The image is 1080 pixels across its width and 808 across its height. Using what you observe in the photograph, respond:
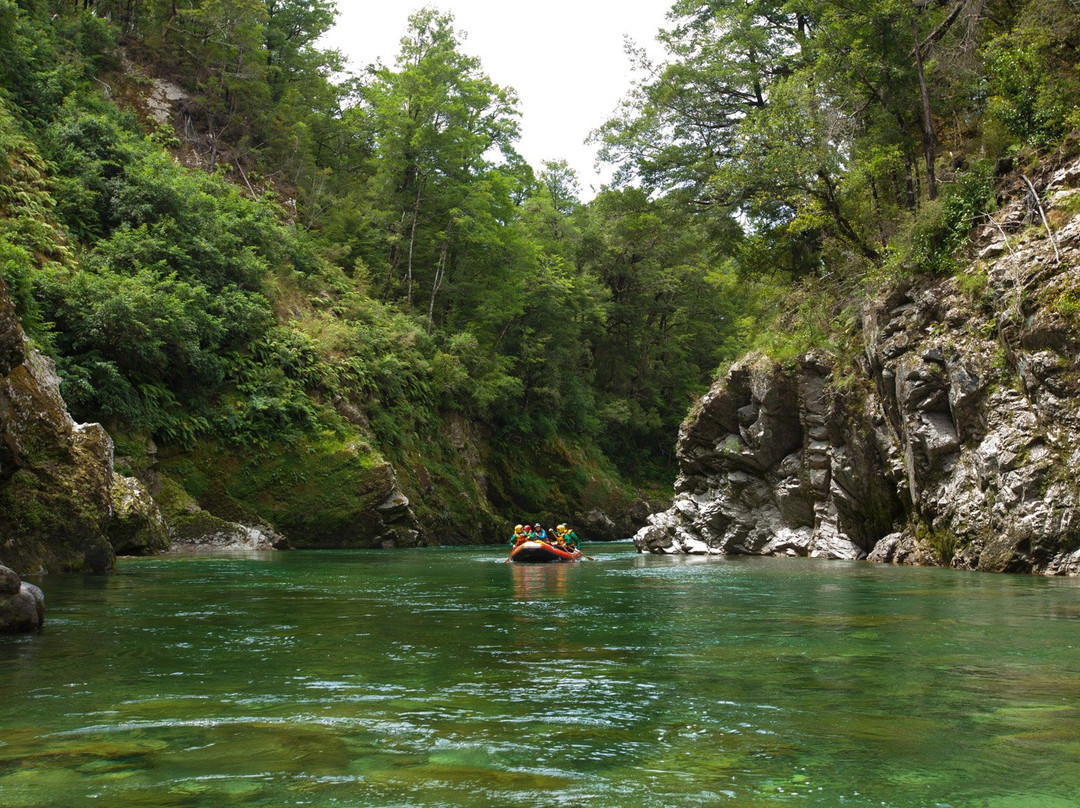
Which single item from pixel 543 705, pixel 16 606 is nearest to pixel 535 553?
pixel 16 606

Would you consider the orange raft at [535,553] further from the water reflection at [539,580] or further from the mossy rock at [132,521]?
the mossy rock at [132,521]

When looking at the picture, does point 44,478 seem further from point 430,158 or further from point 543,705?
point 430,158

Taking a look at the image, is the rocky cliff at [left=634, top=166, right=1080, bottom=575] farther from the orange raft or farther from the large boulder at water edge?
the large boulder at water edge

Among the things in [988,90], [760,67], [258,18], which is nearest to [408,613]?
[988,90]

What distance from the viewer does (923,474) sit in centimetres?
1587

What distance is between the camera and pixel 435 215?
122 feet

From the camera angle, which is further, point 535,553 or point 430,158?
point 430,158

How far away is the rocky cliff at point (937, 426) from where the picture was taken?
1271cm

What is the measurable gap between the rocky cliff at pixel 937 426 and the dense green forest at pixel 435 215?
126 centimetres

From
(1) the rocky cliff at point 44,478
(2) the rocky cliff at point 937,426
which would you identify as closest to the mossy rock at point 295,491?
(1) the rocky cliff at point 44,478

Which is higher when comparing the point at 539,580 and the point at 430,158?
the point at 430,158

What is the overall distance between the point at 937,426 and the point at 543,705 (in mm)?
13164

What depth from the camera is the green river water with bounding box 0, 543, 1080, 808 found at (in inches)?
125

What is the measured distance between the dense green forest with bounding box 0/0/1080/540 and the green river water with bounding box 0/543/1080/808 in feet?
39.1
